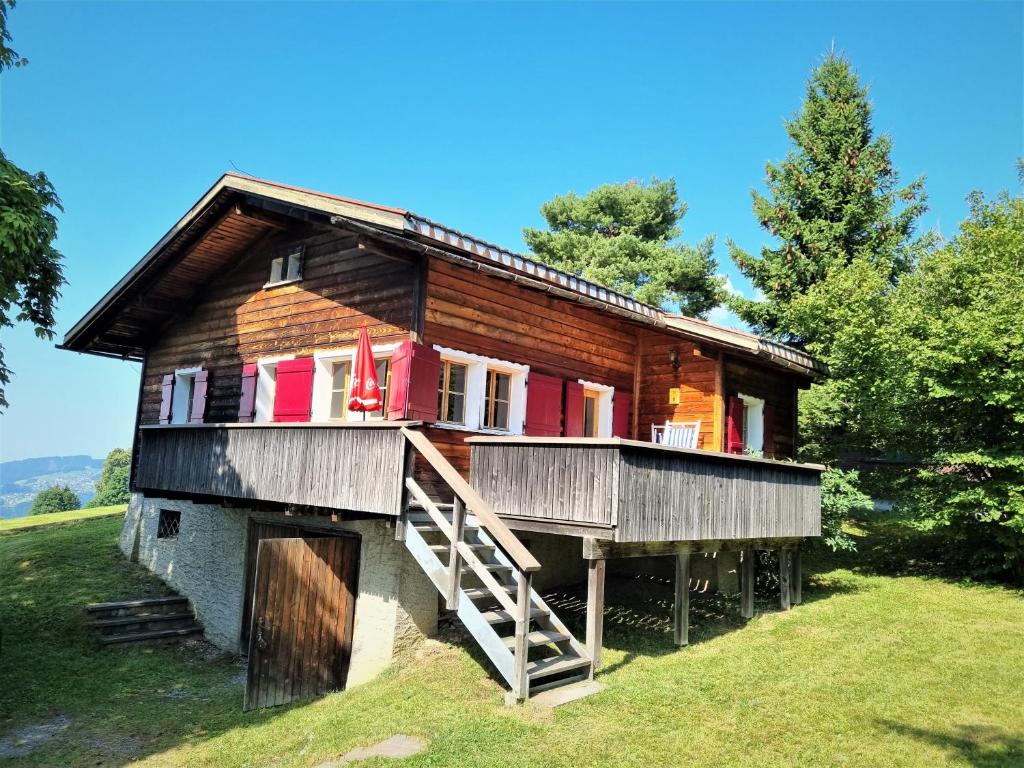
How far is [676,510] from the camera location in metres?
8.65

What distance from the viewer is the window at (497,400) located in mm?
10875

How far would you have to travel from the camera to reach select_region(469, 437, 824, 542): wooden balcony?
782 cm

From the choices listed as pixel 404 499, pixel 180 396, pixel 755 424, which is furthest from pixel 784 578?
pixel 180 396

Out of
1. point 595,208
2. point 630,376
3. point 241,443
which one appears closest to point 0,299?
point 241,443

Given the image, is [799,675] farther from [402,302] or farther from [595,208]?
[595,208]

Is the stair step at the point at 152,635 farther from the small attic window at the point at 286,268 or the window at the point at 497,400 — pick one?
the window at the point at 497,400

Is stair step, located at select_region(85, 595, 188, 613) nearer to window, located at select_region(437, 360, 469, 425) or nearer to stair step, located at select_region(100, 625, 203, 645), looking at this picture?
stair step, located at select_region(100, 625, 203, 645)

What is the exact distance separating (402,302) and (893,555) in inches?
504

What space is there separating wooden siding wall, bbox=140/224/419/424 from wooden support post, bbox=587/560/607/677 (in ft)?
13.5

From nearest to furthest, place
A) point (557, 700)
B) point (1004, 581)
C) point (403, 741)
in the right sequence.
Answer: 1. point (403, 741)
2. point (557, 700)
3. point (1004, 581)

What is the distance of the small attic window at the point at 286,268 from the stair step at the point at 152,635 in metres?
6.42

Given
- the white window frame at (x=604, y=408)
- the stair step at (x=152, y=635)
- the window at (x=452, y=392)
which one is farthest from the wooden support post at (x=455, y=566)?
the stair step at (x=152, y=635)

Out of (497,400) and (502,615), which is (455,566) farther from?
(497,400)

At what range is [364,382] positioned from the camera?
9.67m
